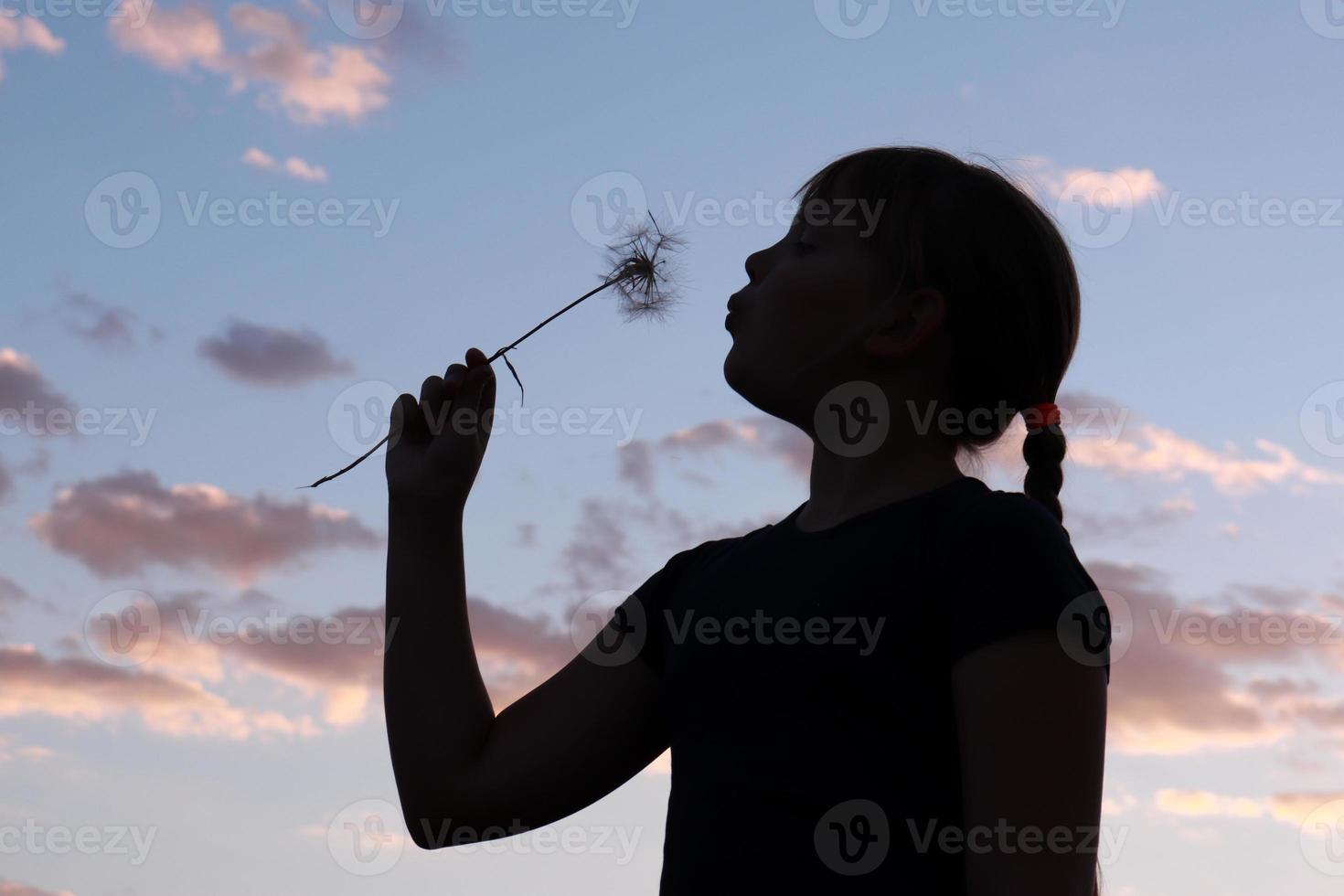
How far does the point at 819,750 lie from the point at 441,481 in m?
1.40

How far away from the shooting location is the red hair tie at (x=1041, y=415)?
11.8 feet

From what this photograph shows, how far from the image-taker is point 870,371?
349cm

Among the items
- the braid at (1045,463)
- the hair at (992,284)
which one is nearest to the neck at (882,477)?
the hair at (992,284)

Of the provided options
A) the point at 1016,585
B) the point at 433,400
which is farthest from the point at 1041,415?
the point at 433,400

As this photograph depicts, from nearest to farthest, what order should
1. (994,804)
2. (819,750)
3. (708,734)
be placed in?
1. (994,804)
2. (819,750)
3. (708,734)

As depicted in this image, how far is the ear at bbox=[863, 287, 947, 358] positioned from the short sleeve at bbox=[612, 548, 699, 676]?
855 mm

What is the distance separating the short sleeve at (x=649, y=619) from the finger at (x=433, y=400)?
0.74m

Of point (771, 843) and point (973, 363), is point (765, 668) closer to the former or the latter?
point (771, 843)

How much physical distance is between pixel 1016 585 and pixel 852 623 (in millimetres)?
394

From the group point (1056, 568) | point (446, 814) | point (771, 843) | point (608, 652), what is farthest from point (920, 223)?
point (446, 814)

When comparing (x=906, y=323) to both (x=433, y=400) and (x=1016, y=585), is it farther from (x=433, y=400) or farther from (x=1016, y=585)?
(x=433, y=400)

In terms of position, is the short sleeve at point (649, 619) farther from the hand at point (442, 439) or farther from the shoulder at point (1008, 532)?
the shoulder at point (1008, 532)

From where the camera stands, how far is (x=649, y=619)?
12.0 ft

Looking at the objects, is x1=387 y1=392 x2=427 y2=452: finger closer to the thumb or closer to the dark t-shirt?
the thumb
